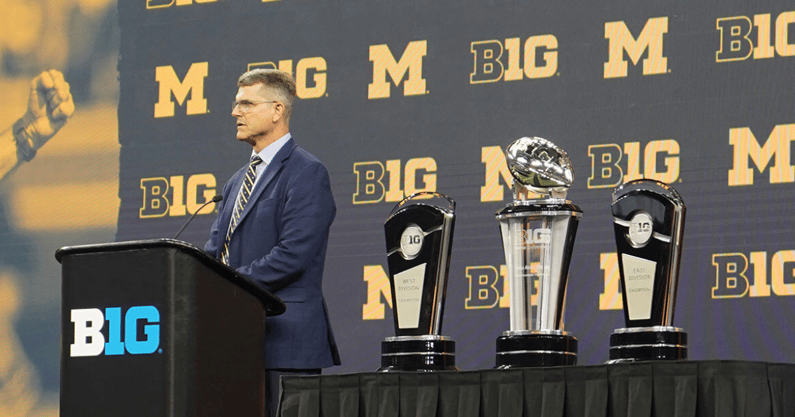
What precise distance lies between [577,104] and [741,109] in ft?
1.92

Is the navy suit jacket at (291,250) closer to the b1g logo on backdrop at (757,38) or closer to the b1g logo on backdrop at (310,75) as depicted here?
the b1g logo on backdrop at (310,75)

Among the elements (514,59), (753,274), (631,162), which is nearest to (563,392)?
(753,274)

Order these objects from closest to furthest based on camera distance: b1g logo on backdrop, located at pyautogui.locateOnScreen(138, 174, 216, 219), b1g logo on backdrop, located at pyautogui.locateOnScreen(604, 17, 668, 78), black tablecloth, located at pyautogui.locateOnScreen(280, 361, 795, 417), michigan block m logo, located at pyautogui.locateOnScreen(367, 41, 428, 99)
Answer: black tablecloth, located at pyautogui.locateOnScreen(280, 361, 795, 417), b1g logo on backdrop, located at pyautogui.locateOnScreen(604, 17, 668, 78), michigan block m logo, located at pyautogui.locateOnScreen(367, 41, 428, 99), b1g logo on backdrop, located at pyautogui.locateOnScreen(138, 174, 216, 219)

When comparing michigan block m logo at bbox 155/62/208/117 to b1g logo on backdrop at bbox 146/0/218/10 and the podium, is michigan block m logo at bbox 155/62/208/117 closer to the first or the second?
b1g logo on backdrop at bbox 146/0/218/10

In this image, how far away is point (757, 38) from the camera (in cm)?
424

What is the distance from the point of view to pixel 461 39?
4.65 meters

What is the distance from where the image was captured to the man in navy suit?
3.02 meters

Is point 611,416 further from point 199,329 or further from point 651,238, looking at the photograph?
point 199,329

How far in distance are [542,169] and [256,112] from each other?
33.1 inches

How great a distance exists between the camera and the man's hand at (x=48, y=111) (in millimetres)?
5234

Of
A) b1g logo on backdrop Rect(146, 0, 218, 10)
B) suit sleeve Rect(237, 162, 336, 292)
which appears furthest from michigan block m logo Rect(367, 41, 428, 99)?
suit sleeve Rect(237, 162, 336, 292)

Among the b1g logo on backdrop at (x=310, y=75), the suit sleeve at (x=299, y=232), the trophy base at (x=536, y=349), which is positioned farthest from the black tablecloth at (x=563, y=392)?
the b1g logo on backdrop at (x=310, y=75)

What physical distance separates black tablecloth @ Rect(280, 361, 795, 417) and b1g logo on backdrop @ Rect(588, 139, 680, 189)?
1.84m

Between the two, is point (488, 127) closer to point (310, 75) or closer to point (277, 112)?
point (310, 75)
